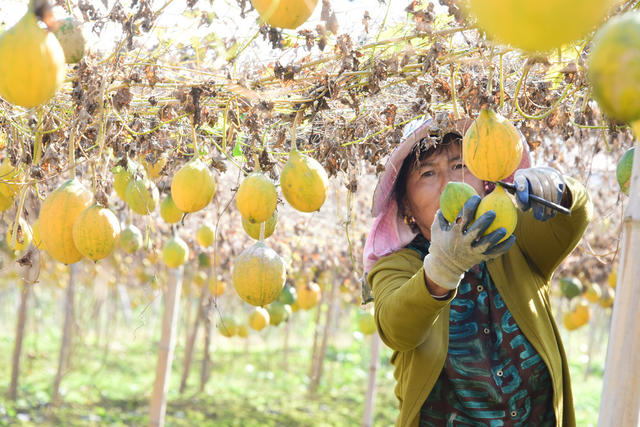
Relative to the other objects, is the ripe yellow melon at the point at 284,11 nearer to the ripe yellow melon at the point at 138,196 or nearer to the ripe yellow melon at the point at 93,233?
the ripe yellow melon at the point at 93,233

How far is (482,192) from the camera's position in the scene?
2.21m

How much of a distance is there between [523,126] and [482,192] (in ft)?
1.53

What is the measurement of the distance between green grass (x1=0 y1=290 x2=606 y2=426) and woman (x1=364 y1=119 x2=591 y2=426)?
384 cm

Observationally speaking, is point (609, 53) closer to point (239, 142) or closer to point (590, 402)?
point (239, 142)

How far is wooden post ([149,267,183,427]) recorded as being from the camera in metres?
5.13

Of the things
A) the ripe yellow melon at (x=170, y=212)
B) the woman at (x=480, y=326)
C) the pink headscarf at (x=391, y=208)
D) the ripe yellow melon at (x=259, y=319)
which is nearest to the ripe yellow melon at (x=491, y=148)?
the woman at (x=480, y=326)

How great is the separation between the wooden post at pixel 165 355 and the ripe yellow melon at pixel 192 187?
3331 millimetres

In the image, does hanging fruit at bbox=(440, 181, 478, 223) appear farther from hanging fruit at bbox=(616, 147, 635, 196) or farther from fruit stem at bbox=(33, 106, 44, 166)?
fruit stem at bbox=(33, 106, 44, 166)

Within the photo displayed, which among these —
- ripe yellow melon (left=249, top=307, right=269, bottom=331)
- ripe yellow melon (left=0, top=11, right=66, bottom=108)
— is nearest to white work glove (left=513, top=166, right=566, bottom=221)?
ripe yellow melon (left=0, top=11, right=66, bottom=108)

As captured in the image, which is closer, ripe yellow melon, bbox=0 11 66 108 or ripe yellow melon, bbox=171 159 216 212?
ripe yellow melon, bbox=0 11 66 108

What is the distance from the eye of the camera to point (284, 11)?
4.12 ft

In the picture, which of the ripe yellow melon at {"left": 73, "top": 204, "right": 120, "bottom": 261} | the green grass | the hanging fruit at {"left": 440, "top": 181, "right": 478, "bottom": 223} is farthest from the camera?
the green grass

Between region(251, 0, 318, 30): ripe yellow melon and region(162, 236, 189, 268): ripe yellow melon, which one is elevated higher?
region(251, 0, 318, 30): ripe yellow melon

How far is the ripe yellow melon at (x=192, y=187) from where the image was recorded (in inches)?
78.2
